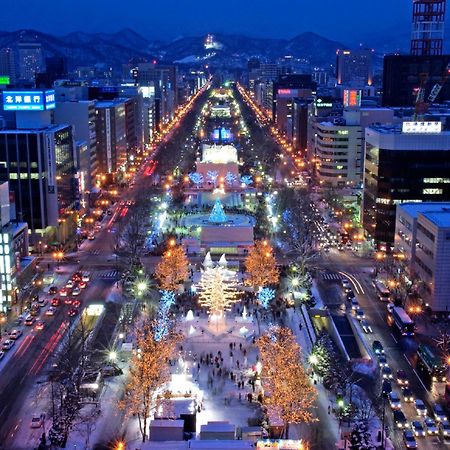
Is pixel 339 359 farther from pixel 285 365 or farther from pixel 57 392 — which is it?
pixel 57 392

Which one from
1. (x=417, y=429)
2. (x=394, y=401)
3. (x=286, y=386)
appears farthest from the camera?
(x=394, y=401)

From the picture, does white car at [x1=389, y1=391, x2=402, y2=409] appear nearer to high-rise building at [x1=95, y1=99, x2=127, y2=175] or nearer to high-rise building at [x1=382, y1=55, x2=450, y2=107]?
high-rise building at [x1=95, y1=99, x2=127, y2=175]

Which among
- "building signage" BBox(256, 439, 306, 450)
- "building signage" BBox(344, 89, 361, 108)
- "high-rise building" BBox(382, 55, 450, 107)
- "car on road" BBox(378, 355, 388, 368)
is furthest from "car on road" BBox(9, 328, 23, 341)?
"high-rise building" BBox(382, 55, 450, 107)

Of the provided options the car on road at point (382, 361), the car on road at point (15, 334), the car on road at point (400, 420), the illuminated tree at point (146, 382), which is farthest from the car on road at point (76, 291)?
the car on road at point (400, 420)

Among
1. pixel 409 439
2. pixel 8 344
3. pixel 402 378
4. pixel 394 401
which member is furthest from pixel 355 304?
pixel 8 344

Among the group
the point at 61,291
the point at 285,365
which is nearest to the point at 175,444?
the point at 285,365

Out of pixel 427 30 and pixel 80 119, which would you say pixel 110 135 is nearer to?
pixel 80 119
